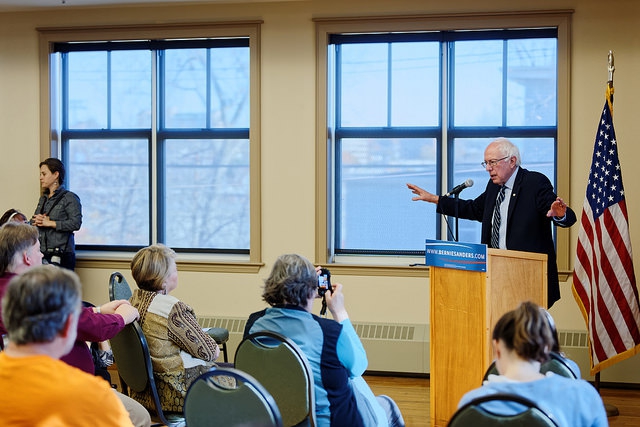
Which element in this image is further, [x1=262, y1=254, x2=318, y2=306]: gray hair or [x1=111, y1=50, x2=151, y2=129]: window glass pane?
[x1=111, y1=50, x2=151, y2=129]: window glass pane

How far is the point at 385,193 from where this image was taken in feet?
20.2

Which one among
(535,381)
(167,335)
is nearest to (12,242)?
(167,335)

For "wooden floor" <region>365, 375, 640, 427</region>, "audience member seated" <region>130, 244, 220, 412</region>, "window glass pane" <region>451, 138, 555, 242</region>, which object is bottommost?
"wooden floor" <region>365, 375, 640, 427</region>

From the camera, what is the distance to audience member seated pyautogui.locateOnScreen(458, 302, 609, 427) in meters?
2.05

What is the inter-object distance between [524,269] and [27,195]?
445cm

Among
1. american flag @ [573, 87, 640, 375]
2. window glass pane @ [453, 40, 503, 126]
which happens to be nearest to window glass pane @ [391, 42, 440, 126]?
window glass pane @ [453, 40, 503, 126]

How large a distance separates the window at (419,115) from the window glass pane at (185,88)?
1.05 metres

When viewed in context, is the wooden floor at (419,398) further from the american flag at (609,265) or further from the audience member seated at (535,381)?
the audience member seated at (535,381)

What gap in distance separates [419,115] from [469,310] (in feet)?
8.00

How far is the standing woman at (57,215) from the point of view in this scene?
20.3 ft

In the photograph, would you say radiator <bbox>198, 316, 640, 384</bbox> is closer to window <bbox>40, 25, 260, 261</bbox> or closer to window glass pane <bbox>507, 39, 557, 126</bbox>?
window <bbox>40, 25, 260, 261</bbox>

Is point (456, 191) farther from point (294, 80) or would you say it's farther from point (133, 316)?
point (294, 80)

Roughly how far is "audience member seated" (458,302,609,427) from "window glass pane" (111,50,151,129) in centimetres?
493

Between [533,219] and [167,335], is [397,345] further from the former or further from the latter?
[167,335]
